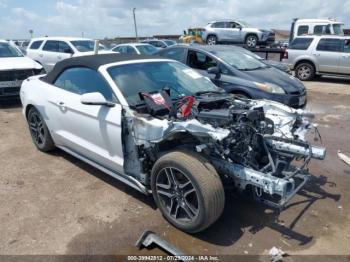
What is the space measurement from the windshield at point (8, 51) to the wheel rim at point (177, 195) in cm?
823

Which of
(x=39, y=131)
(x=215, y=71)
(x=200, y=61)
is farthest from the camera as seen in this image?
(x=200, y=61)

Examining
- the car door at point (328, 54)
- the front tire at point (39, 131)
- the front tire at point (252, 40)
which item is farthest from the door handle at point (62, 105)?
the front tire at point (252, 40)

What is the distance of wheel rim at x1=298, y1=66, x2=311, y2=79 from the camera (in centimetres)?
1390

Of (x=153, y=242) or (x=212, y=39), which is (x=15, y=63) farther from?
(x=212, y=39)

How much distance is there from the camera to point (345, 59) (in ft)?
42.7

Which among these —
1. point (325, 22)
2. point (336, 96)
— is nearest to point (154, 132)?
point (336, 96)

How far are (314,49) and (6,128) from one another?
11.6 meters

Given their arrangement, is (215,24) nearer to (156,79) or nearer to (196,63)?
(196,63)

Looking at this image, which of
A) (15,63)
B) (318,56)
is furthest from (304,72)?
(15,63)

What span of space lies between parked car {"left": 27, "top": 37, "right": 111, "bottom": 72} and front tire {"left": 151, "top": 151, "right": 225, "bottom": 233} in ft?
31.0

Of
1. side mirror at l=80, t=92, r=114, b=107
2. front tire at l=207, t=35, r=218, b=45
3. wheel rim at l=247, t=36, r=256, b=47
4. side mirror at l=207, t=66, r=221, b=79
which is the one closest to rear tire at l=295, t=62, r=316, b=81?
wheel rim at l=247, t=36, r=256, b=47

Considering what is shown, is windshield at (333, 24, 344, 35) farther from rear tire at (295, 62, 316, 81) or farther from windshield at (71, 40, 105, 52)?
windshield at (71, 40, 105, 52)

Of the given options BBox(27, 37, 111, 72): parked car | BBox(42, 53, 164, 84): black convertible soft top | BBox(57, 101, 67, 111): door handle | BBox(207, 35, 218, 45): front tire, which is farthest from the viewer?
BBox(207, 35, 218, 45): front tire

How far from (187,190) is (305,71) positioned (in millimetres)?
12272
